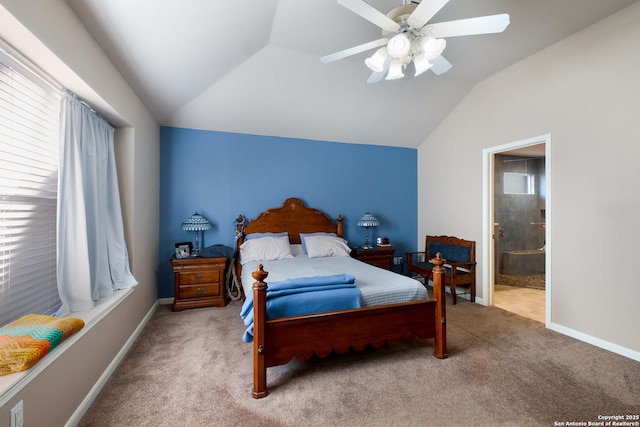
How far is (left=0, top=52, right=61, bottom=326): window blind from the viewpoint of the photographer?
150cm

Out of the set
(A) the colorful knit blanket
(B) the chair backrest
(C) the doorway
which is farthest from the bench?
(A) the colorful knit blanket

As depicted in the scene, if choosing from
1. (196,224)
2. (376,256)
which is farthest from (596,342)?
(196,224)

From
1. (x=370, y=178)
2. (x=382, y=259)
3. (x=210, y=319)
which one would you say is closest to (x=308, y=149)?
(x=370, y=178)

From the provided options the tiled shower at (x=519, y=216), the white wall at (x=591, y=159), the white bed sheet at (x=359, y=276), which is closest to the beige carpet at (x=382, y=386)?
the white wall at (x=591, y=159)

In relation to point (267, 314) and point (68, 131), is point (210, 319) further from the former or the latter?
point (68, 131)

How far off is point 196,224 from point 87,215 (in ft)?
4.88

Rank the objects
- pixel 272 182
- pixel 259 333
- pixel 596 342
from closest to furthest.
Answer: pixel 259 333
pixel 596 342
pixel 272 182

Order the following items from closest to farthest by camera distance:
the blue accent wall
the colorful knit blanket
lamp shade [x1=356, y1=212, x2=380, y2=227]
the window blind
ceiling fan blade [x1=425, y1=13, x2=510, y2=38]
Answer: the colorful knit blanket < the window blind < ceiling fan blade [x1=425, y1=13, x2=510, y2=38] < the blue accent wall < lamp shade [x1=356, y1=212, x2=380, y2=227]

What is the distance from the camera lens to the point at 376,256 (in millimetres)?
4188

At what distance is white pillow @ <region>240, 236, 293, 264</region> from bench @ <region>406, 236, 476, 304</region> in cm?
199

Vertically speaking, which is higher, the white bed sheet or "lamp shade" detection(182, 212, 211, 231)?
"lamp shade" detection(182, 212, 211, 231)

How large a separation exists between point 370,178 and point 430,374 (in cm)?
321

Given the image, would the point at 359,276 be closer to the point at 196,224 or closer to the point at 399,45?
the point at 399,45

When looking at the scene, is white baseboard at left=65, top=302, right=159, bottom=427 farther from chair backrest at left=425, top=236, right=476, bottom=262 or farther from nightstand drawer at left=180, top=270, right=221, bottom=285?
chair backrest at left=425, top=236, right=476, bottom=262
